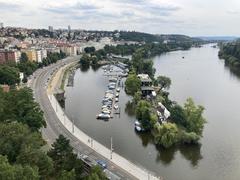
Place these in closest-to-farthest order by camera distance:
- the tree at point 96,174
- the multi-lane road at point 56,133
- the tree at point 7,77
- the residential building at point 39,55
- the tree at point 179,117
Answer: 1. the tree at point 96,174
2. the multi-lane road at point 56,133
3. the tree at point 179,117
4. the tree at point 7,77
5. the residential building at point 39,55

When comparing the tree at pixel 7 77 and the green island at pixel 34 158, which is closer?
the green island at pixel 34 158

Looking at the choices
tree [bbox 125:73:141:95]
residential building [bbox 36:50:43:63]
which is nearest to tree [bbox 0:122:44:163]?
tree [bbox 125:73:141:95]

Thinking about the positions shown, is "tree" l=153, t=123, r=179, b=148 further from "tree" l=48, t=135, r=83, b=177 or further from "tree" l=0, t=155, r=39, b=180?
"tree" l=0, t=155, r=39, b=180

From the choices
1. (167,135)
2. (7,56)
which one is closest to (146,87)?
(167,135)

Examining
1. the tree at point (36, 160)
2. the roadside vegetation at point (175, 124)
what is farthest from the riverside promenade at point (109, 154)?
the tree at point (36, 160)

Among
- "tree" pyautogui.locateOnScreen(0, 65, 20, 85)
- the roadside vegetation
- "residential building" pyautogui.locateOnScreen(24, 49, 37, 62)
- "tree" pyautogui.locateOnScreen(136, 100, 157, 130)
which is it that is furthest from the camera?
"residential building" pyautogui.locateOnScreen(24, 49, 37, 62)

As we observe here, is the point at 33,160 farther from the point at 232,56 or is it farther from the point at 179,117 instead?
the point at 232,56

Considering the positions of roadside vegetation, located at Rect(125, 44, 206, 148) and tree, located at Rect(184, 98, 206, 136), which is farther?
tree, located at Rect(184, 98, 206, 136)

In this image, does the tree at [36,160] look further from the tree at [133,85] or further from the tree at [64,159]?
the tree at [133,85]

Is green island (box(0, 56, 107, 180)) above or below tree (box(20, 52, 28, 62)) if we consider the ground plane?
above
